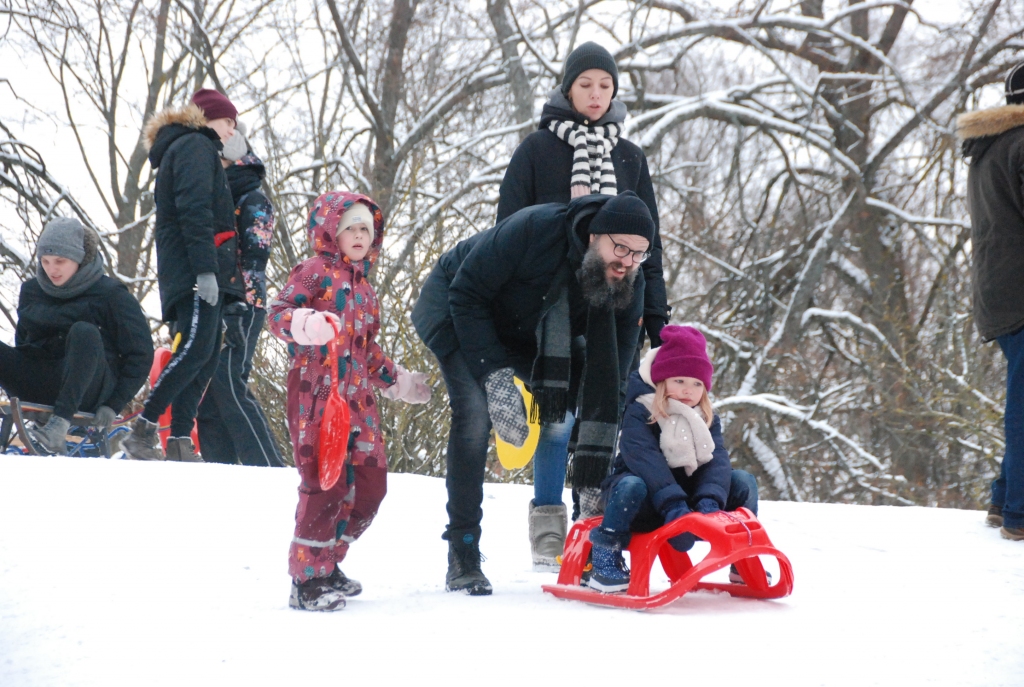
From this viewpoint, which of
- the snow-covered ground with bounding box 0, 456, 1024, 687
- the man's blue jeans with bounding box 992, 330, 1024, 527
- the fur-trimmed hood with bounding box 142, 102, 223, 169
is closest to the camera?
the snow-covered ground with bounding box 0, 456, 1024, 687

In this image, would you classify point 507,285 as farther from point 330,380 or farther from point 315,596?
point 315,596

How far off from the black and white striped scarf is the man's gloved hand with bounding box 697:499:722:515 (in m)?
1.12

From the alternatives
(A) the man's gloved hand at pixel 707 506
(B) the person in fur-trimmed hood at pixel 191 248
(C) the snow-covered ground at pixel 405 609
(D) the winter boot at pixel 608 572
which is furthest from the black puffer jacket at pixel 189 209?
(A) the man's gloved hand at pixel 707 506

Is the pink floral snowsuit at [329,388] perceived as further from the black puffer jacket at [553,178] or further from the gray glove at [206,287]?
the gray glove at [206,287]

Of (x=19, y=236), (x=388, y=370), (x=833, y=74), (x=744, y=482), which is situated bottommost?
(x=744, y=482)

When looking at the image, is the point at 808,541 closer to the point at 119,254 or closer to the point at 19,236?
the point at 19,236

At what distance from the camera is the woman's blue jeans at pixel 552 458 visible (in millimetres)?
3205

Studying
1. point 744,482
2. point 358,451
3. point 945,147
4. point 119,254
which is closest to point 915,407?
point 945,147

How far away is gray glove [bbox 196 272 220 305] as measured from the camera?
4.41 meters

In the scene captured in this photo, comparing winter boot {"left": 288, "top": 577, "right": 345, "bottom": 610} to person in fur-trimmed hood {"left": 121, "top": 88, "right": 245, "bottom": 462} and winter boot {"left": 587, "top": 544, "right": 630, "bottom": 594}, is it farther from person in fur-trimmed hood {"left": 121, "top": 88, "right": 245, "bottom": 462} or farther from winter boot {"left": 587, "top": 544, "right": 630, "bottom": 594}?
person in fur-trimmed hood {"left": 121, "top": 88, "right": 245, "bottom": 462}

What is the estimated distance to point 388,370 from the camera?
302cm

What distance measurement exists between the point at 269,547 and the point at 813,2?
31.3 ft

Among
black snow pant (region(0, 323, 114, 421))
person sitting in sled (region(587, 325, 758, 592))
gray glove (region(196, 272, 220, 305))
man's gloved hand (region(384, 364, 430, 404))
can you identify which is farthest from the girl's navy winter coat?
black snow pant (region(0, 323, 114, 421))

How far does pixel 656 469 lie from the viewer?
2.81 meters
